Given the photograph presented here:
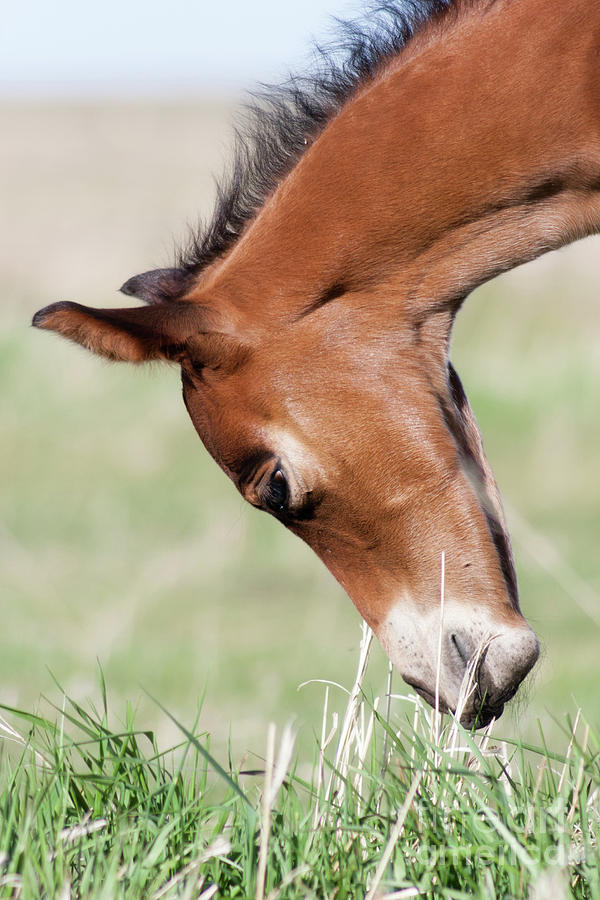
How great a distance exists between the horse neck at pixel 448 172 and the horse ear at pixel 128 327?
19 cm

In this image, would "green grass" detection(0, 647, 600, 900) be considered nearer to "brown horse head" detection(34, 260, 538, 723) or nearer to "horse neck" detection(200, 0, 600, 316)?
"brown horse head" detection(34, 260, 538, 723)

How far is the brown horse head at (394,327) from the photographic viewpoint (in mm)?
2955

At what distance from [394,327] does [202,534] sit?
18.4 feet

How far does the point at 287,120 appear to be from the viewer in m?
3.30

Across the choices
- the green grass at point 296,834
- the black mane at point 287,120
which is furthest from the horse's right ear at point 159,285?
the green grass at point 296,834

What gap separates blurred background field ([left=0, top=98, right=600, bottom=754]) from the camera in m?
6.23

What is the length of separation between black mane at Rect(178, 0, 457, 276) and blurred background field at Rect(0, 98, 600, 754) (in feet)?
0.58

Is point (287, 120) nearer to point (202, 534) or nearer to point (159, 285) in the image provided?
point (159, 285)

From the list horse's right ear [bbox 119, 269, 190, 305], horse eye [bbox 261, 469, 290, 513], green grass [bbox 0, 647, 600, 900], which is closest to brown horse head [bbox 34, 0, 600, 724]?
horse eye [bbox 261, 469, 290, 513]

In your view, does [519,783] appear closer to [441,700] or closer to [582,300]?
[441,700]

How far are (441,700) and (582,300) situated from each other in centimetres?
971

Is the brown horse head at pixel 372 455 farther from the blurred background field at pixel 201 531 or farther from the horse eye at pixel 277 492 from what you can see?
the blurred background field at pixel 201 531

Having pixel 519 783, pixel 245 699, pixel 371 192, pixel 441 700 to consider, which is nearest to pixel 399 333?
pixel 371 192

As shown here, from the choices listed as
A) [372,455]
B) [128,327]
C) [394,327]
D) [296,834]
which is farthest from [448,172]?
[296,834]
